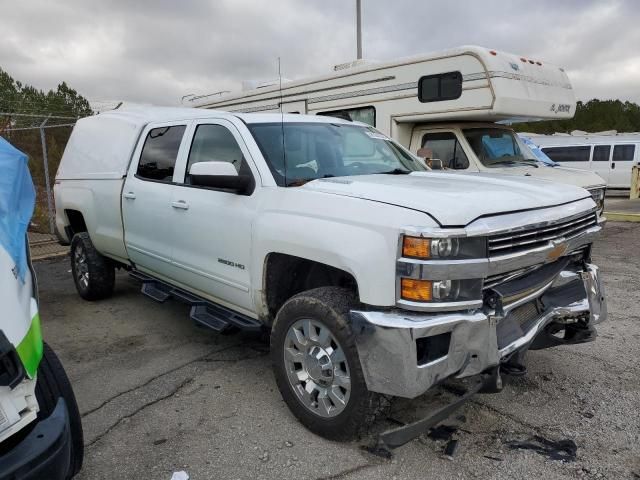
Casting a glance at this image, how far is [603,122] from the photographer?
165 feet

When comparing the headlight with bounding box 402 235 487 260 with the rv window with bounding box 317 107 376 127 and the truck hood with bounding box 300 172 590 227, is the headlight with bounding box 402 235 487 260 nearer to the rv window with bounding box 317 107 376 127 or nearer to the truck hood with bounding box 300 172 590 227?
the truck hood with bounding box 300 172 590 227

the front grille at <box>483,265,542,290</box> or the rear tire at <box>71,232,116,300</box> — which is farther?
the rear tire at <box>71,232,116,300</box>

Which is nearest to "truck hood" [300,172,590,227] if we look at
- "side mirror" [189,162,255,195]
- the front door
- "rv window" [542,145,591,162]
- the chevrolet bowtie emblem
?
the chevrolet bowtie emblem

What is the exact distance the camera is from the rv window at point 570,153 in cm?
1909

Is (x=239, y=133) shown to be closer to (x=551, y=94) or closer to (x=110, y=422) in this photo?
(x=110, y=422)

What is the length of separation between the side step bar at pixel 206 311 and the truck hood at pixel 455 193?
109 centimetres

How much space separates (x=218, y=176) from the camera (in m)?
3.32

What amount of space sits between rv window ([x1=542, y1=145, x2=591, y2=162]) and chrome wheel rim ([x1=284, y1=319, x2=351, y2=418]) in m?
19.0

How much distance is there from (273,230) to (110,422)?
1.61m

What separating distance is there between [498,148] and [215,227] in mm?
5447

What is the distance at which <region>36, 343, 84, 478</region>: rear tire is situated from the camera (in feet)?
7.68

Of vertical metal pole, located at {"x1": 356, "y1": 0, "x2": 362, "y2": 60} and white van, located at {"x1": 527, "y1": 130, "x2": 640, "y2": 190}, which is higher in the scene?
vertical metal pole, located at {"x1": 356, "y1": 0, "x2": 362, "y2": 60}

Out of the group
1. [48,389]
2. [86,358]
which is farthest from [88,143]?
[48,389]

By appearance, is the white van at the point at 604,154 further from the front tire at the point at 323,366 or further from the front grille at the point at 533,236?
the front tire at the point at 323,366
